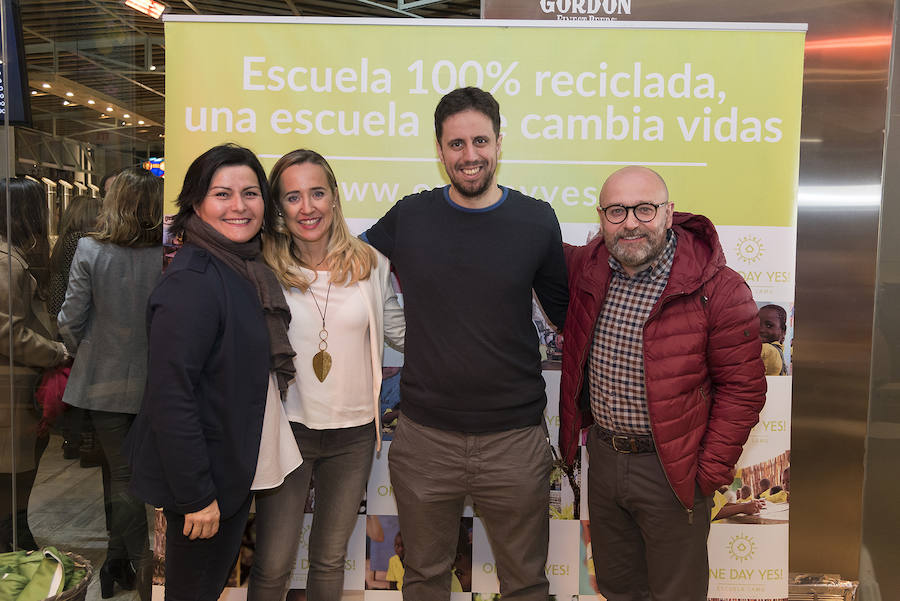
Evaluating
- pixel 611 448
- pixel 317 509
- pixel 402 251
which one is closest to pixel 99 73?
pixel 402 251

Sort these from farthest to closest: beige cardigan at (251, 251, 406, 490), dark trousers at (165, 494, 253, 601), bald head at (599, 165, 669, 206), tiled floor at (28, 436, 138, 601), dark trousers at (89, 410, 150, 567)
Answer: tiled floor at (28, 436, 138, 601), dark trousers at (89, 410, 150, 567), bald head at (599, 165, 669, 206), beige cardigan at (251, 251, 406, 490), dark trousers at (165, 494, 253, 601)

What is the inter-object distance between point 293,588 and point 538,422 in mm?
1303

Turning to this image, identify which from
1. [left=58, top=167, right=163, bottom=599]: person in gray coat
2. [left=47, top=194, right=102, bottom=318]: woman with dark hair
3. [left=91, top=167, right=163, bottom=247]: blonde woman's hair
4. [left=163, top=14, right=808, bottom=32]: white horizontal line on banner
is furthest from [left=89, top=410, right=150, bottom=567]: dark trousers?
[left=163, top=14, right=808, bottom=32]: white horizontal line on banner

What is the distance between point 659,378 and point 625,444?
0.25 metres

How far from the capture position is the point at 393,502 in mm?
2633

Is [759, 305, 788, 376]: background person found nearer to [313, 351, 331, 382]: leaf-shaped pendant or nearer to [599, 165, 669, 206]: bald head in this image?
[599, 165, 669, 206]: bald head

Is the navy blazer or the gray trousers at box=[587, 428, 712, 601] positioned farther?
the gray trousers at box=[587, 428, 712, 601]

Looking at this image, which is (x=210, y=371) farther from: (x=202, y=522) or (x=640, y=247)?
(x=640, y=247)

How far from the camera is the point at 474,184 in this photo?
6.66 ft

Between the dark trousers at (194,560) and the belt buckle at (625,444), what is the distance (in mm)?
1149

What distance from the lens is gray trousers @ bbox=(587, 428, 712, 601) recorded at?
6.46 feet

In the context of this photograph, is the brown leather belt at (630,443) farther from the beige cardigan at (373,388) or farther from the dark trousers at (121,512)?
the dark trousers at (121,512)

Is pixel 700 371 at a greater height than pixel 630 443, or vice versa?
pixel 700 371

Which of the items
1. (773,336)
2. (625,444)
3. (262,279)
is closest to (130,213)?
(262,279)
